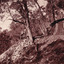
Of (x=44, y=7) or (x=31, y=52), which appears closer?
(x=31, y=52)

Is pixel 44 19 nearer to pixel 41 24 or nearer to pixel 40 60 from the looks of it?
pixel 41 24

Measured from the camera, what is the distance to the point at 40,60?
1200 cm

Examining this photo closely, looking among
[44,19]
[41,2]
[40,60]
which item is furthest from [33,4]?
[40,60]

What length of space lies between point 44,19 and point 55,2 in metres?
3.00

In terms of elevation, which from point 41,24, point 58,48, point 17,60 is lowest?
point 17,60

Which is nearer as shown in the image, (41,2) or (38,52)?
(38,52)

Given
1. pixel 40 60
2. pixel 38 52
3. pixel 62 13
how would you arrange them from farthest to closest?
pixel 62 13 → pixel 38 52 → pixel 40 60

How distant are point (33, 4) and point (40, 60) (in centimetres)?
938

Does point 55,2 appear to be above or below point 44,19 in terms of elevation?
above

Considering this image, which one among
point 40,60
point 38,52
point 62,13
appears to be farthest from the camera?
point 62,13

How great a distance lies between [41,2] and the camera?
18766 millimetres

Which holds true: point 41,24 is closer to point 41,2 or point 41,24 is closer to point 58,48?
point 41,2

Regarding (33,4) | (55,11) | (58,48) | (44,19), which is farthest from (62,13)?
(58,48)

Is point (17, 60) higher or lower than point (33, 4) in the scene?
lower
